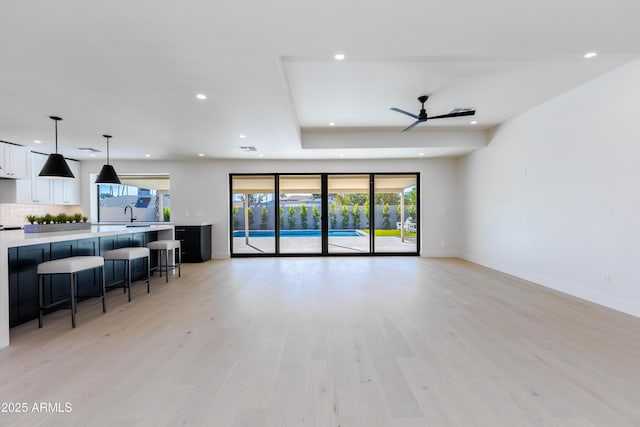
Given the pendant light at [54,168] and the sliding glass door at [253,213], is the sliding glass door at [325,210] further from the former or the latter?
the pendant light at [54,168]

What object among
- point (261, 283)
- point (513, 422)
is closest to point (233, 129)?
point (261, 283)

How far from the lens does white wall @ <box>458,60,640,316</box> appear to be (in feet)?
10.7

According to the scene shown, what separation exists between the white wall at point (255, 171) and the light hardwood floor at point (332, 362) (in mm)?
3359

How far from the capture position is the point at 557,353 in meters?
2.29

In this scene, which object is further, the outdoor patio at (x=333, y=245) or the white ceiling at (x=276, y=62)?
the outdoor patio at (x=333, y=245)

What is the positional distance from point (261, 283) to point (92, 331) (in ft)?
7.29

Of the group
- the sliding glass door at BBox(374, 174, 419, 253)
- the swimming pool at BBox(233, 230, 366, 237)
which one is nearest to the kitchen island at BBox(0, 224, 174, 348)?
the swimming pool at BBox(233, 230, 366, 237)

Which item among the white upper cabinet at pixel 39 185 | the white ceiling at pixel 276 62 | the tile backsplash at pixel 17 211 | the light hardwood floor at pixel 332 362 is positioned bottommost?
the light hardwood floor at pixel 332 362

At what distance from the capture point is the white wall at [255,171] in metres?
7.23

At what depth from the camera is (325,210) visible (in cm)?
734

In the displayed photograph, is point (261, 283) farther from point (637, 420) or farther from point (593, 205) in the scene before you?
point (593, 205)

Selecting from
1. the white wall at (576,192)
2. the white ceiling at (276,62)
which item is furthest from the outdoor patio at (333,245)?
the white ceiling at (276,62)

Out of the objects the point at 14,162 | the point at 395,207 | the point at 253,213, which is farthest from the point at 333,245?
the point at 14,162

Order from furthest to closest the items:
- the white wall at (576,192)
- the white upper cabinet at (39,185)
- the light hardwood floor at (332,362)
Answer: the white upper cabinet at (39,185), the white wall at (576,192), the light hardwood floor at (332,362)
